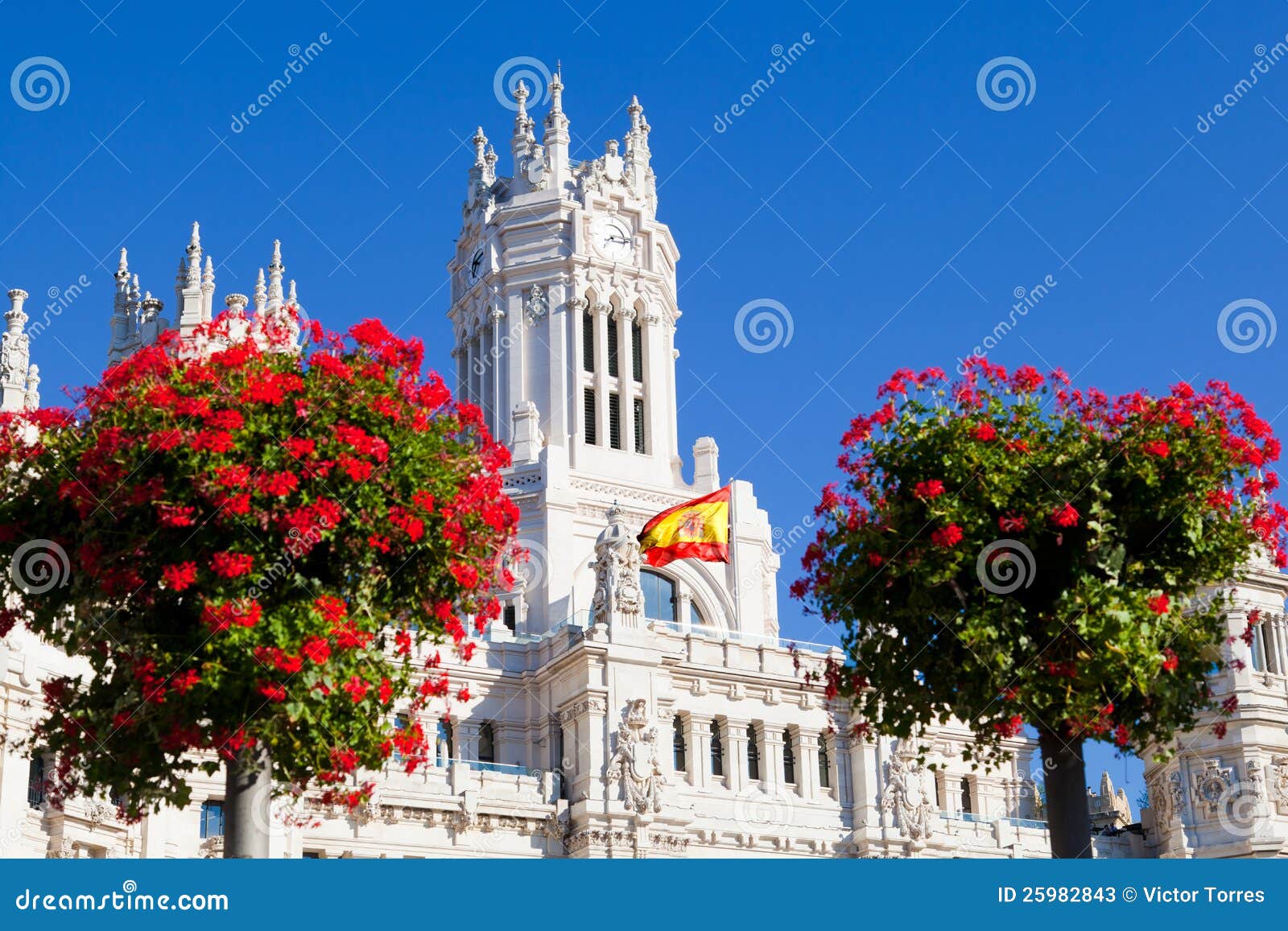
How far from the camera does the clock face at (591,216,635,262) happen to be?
79.4 m

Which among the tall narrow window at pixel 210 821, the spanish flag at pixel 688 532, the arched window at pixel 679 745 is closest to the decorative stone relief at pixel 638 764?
the arched window at pixel 679 745

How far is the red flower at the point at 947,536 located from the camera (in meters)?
27.3

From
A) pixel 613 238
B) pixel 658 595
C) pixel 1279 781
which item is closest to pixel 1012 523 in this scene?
pixel 1279 781

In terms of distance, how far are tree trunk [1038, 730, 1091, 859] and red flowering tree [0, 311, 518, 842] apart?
9.60 meters

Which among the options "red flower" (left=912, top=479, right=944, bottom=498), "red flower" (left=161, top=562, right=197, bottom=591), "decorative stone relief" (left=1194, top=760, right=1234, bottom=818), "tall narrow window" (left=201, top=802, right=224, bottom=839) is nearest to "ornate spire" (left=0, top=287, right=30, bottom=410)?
"tall narrow window" (left=201, top=802, right=224, bottom=839)

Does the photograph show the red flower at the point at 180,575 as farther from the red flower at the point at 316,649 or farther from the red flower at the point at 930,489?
the red flower at the point at 930,489

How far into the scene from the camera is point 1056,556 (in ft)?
93.3

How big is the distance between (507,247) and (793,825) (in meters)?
31.6

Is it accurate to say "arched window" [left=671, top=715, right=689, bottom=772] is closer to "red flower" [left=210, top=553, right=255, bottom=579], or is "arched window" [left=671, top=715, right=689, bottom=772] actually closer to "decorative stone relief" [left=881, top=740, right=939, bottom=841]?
"decorative stone relief" [left=881, top=740, right=939, bottom=841]

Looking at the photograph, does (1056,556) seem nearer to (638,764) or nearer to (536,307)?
(638,764)

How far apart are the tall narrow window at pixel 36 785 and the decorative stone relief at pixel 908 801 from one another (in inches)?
1139

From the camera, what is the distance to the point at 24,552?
27516 mm
